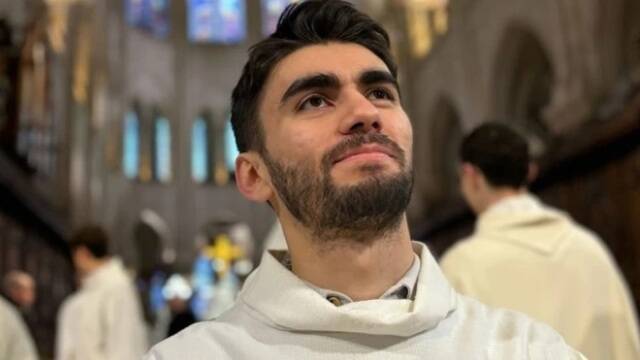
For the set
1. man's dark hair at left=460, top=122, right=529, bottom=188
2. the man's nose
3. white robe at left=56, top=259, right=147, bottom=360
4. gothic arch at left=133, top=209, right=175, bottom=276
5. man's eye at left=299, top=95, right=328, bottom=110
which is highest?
man's eye at left=299, top=95, right=328, bottom=110

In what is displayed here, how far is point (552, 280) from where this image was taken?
2682mm

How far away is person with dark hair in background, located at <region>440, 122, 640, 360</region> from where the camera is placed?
2.65m

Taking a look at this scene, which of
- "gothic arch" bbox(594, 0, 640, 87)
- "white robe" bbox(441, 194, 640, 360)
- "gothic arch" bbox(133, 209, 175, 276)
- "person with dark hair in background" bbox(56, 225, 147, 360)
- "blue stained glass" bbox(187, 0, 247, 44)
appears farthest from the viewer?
"blue stained glass" bbox(187, 0, 247, 44)

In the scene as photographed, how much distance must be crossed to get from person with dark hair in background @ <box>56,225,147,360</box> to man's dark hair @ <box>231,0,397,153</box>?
345cm

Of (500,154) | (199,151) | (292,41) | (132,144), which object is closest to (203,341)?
(292,41)

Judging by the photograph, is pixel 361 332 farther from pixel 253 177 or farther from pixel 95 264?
pixel 95 264

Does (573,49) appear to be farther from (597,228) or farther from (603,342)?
(603,342)

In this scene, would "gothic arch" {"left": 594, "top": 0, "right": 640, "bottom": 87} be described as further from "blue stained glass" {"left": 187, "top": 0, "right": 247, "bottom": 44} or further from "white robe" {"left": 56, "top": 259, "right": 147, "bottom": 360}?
"blue stained glass" {"left": 187, "top": 0, "right": 247, "bottom": 44}

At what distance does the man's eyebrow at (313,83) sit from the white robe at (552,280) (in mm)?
1314

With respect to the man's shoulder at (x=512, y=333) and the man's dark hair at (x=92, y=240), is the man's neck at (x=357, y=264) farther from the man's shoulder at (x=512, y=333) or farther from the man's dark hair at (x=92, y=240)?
the man's dark hair at (x=92, y=240)

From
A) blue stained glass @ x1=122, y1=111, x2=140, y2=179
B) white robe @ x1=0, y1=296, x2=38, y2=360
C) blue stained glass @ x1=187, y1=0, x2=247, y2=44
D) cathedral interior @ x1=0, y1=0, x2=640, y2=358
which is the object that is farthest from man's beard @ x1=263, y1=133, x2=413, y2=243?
blue stained glass @ x1=187, y1=0, x2=247, y2=44

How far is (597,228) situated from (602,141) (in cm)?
78

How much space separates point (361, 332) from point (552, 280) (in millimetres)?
1523

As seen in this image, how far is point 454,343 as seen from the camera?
138 cm
